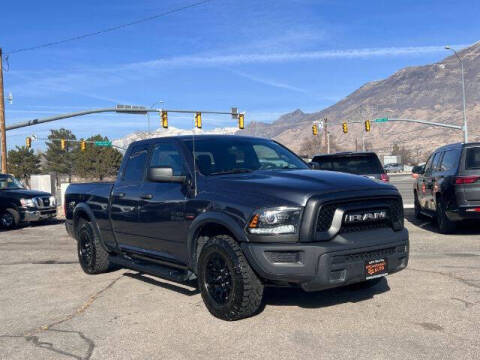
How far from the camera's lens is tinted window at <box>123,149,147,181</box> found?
22.0 feet

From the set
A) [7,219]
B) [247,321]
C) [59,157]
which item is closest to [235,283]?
[247,321]

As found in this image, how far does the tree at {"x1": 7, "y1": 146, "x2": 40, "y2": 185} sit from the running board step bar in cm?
7524

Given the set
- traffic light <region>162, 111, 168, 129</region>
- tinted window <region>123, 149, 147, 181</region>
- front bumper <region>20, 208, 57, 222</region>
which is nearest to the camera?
tinted window <region>123, 149, 147, 181</region>

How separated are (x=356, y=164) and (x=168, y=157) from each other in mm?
7065

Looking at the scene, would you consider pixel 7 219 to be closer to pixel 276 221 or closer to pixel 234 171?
pixel 234 171

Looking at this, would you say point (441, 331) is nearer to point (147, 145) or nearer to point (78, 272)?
point (147, 145)

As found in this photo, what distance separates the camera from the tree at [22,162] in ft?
251

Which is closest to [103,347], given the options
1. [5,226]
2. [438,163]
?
[438,163]

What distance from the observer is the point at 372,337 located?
4.49m

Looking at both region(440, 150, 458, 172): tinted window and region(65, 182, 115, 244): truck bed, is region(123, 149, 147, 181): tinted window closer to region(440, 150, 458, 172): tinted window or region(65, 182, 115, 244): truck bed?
region(65, 182, 115, 244): truck bed

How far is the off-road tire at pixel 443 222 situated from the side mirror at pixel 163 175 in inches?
253

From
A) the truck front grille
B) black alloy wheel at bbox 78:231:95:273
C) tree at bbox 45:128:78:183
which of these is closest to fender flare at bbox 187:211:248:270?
the truck front grille

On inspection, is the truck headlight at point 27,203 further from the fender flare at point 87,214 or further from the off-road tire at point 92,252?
the off-road tire at point 92,252

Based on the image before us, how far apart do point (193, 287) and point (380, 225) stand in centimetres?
255
